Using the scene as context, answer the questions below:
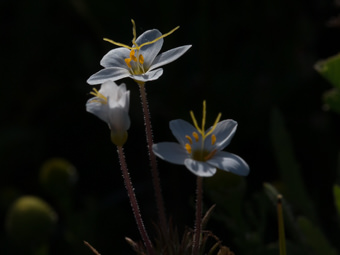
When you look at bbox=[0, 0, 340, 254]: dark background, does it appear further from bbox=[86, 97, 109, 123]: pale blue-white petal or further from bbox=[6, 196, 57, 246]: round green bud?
bbox=[86, 97, 109, 123]: pale blue-white petal

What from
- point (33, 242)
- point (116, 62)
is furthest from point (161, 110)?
point (116, 62)

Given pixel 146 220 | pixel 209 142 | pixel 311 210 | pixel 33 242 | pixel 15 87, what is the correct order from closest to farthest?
1. pixel 209 142
2. pixel 311 210
3. pixel 33 242
4. pixel 146 220
5. pixel 15 87

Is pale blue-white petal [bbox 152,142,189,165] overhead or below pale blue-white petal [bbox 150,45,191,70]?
below

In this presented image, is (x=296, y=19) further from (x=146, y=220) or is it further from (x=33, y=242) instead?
(x=33, y=242)

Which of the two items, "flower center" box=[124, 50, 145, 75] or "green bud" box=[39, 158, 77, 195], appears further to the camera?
"green bud" box=[39, 158, 77, 195]


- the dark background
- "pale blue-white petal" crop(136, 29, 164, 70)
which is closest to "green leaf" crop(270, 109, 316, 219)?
the dark background

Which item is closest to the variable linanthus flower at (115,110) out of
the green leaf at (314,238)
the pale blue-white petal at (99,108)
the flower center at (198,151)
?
the pale blue-white petal at (99,108)

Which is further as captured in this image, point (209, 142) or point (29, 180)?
point (29, 180)
